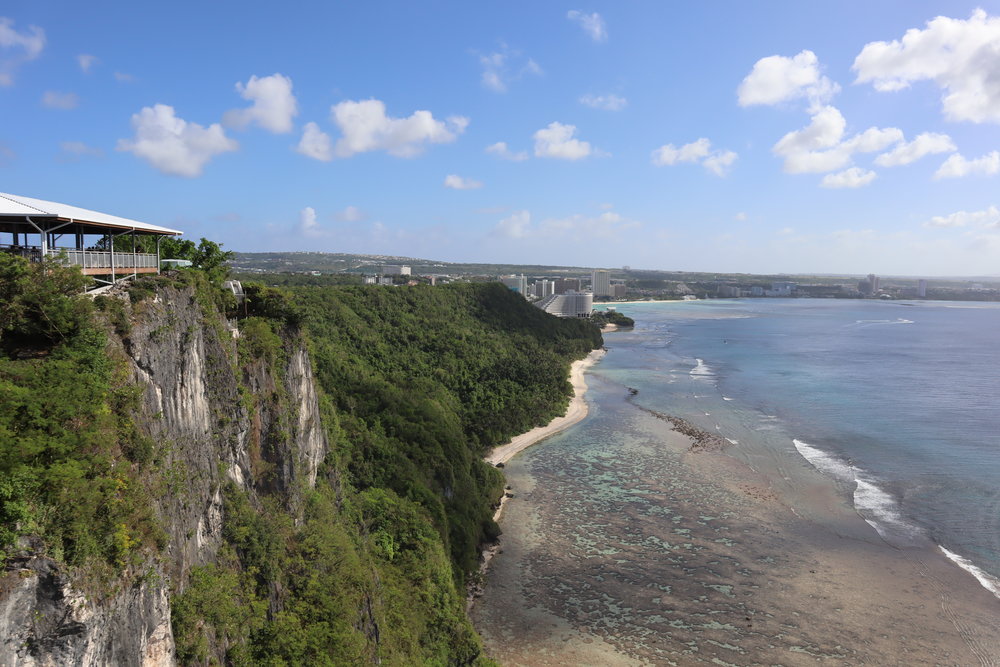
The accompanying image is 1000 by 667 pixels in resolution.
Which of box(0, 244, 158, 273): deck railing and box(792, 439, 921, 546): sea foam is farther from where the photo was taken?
box(792, 439, 921, 546): sea foam

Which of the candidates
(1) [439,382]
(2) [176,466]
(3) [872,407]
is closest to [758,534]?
(1) [439,382]

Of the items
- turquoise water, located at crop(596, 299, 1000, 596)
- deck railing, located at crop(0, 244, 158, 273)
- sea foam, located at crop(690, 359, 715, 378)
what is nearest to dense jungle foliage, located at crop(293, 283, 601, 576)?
deck railing, located at crop(0, 244, 158, 273)

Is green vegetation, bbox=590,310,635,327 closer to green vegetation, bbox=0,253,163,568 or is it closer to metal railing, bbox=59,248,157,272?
metal railing, bbox=59,248,157,272

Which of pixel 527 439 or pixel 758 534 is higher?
pixel 527 439

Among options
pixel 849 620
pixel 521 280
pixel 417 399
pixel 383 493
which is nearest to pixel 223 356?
pixel 383 493

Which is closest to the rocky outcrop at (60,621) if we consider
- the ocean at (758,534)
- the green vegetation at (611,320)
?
the ocean at (758,534)

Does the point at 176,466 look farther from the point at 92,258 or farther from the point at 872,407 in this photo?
the point at 872,407
